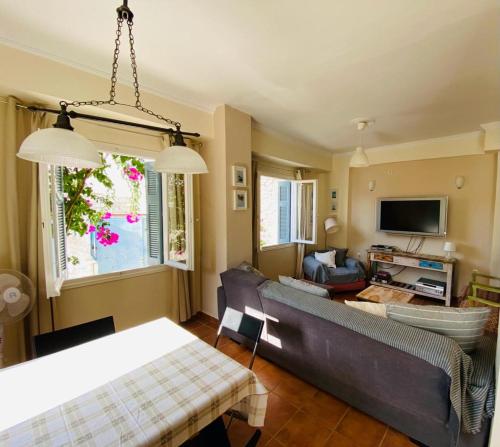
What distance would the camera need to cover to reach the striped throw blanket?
3.80 feet

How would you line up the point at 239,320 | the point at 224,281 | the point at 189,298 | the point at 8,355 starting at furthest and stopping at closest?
the point at 189,298 < the point at 224,281 < the point at 8,355 < the point at 239,320

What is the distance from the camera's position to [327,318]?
5.18 ft

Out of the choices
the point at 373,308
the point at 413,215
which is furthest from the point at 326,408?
the point at 413,215

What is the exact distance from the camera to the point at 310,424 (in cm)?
157

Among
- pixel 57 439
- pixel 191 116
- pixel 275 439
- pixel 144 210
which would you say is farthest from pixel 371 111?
pixel 57 439

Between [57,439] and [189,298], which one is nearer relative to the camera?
[57,439]

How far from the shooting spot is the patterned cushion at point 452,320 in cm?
133

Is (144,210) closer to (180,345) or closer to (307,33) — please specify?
(180,345)

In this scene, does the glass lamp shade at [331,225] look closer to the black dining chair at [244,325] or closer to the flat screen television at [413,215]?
the flat screen television at [413,215]

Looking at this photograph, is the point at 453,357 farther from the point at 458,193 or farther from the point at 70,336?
the point at 458,193

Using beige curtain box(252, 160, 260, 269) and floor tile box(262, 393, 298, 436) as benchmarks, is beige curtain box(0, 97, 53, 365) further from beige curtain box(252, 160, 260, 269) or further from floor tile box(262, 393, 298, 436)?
beige curtain box(252, 160, 260, 269)

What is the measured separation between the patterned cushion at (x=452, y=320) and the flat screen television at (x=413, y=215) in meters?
2.75

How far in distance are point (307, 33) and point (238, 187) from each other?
5.15 ft

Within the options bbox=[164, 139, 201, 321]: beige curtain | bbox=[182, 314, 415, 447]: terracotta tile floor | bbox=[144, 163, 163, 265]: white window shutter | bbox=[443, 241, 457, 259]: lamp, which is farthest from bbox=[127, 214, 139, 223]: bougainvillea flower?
bbox=[443, 241, 457, 259]: lamp
